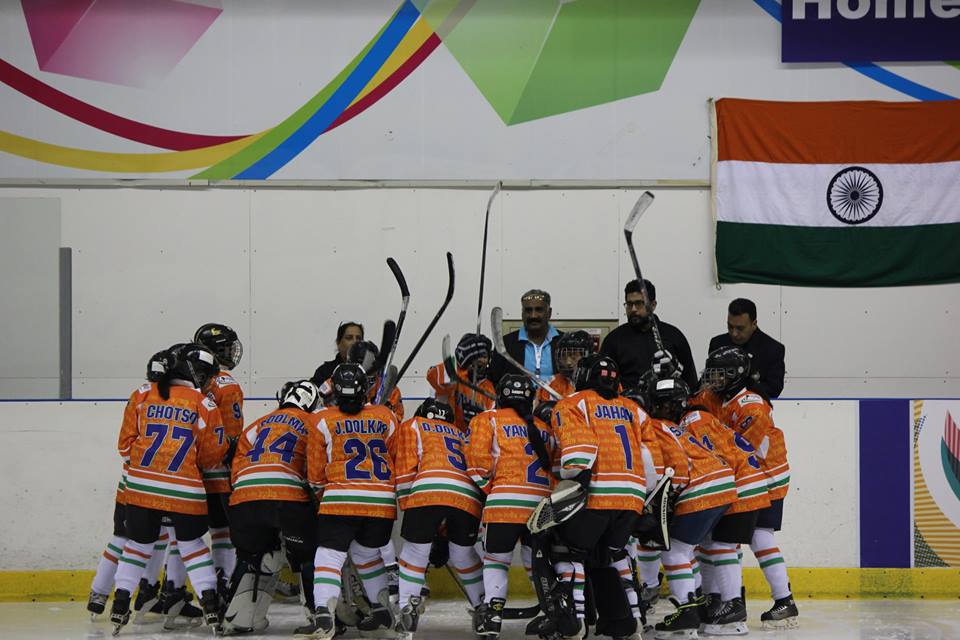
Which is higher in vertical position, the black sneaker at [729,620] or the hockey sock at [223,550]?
the hockey sock at [223,550]

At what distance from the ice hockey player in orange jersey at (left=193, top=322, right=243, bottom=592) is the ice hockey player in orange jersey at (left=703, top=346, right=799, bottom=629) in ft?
7.03

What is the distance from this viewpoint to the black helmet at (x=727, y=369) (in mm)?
5473

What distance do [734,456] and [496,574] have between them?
3.82 feet

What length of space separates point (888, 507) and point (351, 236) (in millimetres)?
3574

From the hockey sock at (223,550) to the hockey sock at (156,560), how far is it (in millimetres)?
209

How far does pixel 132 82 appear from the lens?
7973 mm

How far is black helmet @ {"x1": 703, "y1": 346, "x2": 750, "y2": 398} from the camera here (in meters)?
5.47

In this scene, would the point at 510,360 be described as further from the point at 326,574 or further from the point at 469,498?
the point at 326,574

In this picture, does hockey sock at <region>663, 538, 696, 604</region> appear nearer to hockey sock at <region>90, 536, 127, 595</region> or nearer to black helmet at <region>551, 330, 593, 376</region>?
black helmet at <region>551, 330, 593, 376</region>

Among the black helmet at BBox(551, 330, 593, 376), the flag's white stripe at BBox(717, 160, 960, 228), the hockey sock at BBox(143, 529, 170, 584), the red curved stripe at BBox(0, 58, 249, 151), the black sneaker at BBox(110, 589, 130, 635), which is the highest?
the red curved stripe at BBox(0, 58, 249, 151)

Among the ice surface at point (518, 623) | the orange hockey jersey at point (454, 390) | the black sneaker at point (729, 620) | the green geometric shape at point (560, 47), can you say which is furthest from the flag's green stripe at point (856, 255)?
the black sneaker at point (729, 620)

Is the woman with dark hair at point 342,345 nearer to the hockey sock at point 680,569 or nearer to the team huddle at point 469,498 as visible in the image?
the team huddle at point 469,498

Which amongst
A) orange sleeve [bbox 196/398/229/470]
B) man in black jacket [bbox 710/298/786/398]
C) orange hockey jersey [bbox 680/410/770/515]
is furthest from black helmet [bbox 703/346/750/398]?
orange sleeve [bbox 196/398/229/470]

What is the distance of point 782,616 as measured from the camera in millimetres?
5461
